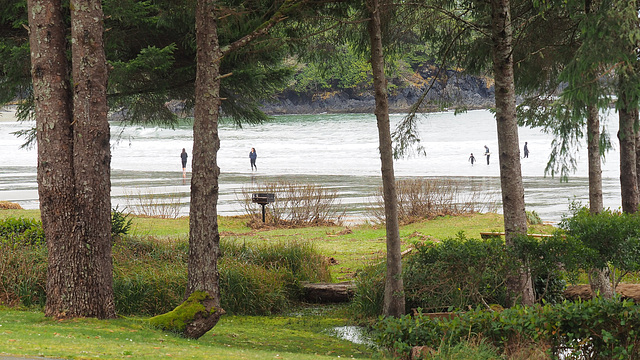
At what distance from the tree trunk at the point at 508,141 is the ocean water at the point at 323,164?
8.36 ft

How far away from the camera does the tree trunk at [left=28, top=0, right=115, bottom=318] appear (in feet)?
22.3

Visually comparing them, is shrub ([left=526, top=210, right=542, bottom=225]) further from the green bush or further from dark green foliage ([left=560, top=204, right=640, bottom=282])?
the green bush

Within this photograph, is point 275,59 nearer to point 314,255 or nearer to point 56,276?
point 314,255

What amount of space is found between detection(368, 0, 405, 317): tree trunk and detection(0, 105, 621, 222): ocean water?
3.59 m

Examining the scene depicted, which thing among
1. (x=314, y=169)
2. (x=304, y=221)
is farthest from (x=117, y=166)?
(x=304, y=221)

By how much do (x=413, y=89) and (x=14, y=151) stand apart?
54.3 metres

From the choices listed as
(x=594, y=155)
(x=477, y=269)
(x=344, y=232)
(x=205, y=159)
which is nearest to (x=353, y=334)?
(x=477, y=269)

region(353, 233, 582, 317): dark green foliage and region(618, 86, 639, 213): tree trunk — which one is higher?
region(618, 86, 639, 213): tree trunk

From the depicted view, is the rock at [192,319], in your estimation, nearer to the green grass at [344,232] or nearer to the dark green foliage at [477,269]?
the dark green foliage at [477,269]

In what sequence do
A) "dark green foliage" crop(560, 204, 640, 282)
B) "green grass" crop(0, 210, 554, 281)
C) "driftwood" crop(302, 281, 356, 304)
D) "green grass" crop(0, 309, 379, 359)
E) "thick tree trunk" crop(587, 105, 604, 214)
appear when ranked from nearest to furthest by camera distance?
"green grass" crop(0, 309, 379, 359) → "dark green foliage" crop(560, 204, 640, 282) → "thick tree trunk" crop(587, 105, 604, 214) → "driftwood" crop(302, 281, 356, 304) → "green grass" crop(0, 210, 554, 281)

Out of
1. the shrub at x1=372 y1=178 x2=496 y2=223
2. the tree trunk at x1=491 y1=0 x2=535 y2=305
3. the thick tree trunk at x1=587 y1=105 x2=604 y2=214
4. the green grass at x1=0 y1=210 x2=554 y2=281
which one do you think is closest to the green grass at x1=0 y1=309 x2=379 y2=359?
the tree trunk at x1=491 y1=0 x2=535 y2=305

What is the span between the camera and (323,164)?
139 ft

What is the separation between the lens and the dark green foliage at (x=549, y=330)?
546 cm

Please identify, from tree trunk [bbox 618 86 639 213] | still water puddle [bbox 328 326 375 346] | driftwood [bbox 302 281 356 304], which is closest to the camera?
still water puddle [bbox 328 326 375 346]
